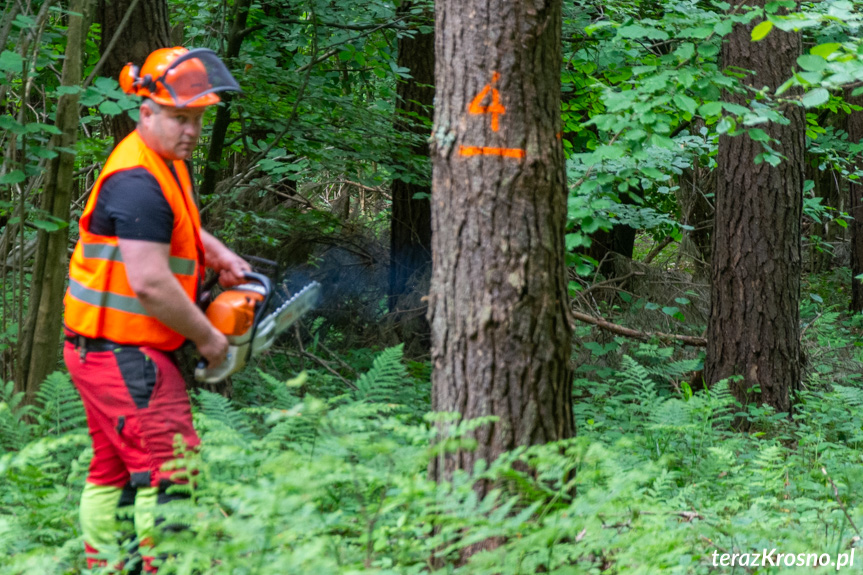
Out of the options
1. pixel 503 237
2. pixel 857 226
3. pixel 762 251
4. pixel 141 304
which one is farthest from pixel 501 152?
pixel 857 226

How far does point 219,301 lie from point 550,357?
1.40m

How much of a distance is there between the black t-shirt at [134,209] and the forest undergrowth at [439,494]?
796 mm

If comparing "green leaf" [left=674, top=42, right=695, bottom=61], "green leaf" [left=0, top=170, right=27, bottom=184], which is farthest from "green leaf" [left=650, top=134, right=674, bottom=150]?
"green leaf" [left=0, top=170, right=27, bottom=184]

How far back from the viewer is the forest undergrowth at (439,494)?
7.30 feet

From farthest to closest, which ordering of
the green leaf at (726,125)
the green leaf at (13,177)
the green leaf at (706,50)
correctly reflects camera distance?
the green leaf at (706,50) < the green leaf at (13,177) < the green leaf at (726,125)

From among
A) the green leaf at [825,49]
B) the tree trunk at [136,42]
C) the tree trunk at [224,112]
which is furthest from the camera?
the tree trunk at [224,112]

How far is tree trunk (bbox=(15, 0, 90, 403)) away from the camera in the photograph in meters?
4.44

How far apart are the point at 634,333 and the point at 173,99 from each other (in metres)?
5.13

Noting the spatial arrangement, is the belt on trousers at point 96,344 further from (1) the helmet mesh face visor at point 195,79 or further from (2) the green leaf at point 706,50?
(2) the green leaf at point 706,50

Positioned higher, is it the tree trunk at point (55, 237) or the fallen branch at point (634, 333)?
the tree trunk at point (55, 237)

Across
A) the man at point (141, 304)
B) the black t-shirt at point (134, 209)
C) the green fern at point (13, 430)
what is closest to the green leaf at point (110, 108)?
the man at point (141, 304)

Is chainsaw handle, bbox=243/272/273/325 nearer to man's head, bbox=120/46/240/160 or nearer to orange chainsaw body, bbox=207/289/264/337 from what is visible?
orange chainsaw body, bbox=207/289/264/337

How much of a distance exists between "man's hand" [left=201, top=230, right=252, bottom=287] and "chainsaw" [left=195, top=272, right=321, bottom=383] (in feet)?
0.44

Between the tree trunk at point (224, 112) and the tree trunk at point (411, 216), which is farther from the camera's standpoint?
the tree trunk at point (411, 216)
